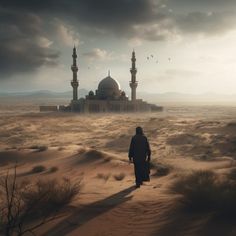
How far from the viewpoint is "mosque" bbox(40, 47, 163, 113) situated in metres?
74.0

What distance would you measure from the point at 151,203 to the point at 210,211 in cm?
154

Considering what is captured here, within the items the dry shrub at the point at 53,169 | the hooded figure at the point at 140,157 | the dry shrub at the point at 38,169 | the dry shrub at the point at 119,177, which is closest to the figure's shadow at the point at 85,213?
the hooded figure at the point at 140,157

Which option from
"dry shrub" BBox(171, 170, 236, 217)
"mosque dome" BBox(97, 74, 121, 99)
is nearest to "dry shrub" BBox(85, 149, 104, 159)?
"dry shrub" BBox(171, 170, 236, 217)

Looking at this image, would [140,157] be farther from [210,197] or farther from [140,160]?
[210,197]

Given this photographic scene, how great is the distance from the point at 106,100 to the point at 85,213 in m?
68.8

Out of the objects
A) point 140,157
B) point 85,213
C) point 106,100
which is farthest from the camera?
point 106,100

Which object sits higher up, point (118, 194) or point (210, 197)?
point (210, 197)

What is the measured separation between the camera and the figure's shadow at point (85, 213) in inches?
257

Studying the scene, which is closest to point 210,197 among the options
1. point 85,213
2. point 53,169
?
point 85,213

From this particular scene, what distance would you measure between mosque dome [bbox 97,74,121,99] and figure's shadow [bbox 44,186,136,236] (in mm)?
69862

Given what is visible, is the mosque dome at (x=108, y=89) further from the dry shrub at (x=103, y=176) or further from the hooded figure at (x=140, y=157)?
the hooded figure at (x=140, y=157)

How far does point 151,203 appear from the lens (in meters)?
7.84

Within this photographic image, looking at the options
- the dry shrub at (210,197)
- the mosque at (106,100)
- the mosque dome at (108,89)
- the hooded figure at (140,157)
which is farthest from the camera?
the mosque dome at (108,89)

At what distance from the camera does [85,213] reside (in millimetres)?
7367
